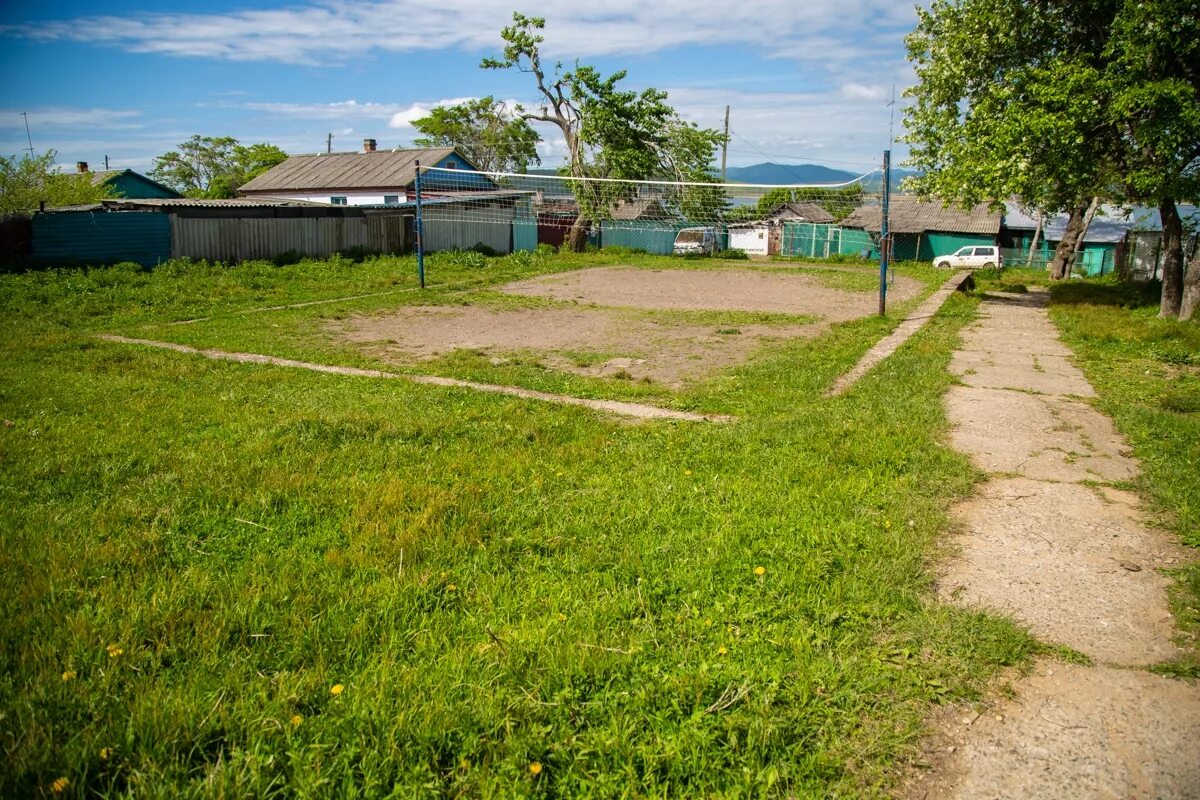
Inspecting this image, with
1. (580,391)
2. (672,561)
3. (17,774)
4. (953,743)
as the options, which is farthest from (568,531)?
(580,391)

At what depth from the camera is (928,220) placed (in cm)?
4112

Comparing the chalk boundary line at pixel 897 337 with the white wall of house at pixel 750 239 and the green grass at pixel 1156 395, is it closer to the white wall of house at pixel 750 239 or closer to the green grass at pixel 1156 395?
the green grass at pixel 1156 395

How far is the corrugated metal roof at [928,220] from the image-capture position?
3978 cm

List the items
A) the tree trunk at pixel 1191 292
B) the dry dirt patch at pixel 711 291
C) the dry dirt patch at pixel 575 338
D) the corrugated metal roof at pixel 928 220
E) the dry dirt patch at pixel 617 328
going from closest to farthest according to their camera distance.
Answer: the dry dirt patch at pixel 575 338 → the dry dirt patch at pixel 617 328 → the tree trunk at pixel 1191 292 → the dry dirt patch at pixel 711 291 → the corrugated metal roof at pixel 928 220

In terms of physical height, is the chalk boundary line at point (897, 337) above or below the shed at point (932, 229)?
below

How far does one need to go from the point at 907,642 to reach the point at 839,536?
0.99 metres

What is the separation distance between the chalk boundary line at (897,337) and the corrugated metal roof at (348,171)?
23.3 metres

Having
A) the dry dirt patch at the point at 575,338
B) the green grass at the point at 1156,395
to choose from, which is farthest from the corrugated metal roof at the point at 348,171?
the green grass at the point at 1156,395

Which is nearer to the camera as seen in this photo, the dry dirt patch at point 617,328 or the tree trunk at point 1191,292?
the dry dirt patch at point 617,328

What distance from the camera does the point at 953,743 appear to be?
2654 mm

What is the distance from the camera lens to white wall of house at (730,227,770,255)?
4441cm

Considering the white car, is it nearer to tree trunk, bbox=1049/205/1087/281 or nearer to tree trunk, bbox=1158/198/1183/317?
tree trunk, bbox=1049/205/1087/281

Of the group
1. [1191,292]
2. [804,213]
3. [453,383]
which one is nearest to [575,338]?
[453,383]

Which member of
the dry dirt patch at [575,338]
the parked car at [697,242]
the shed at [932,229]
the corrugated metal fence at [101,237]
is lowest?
the dry dirt patch at [575,338]
